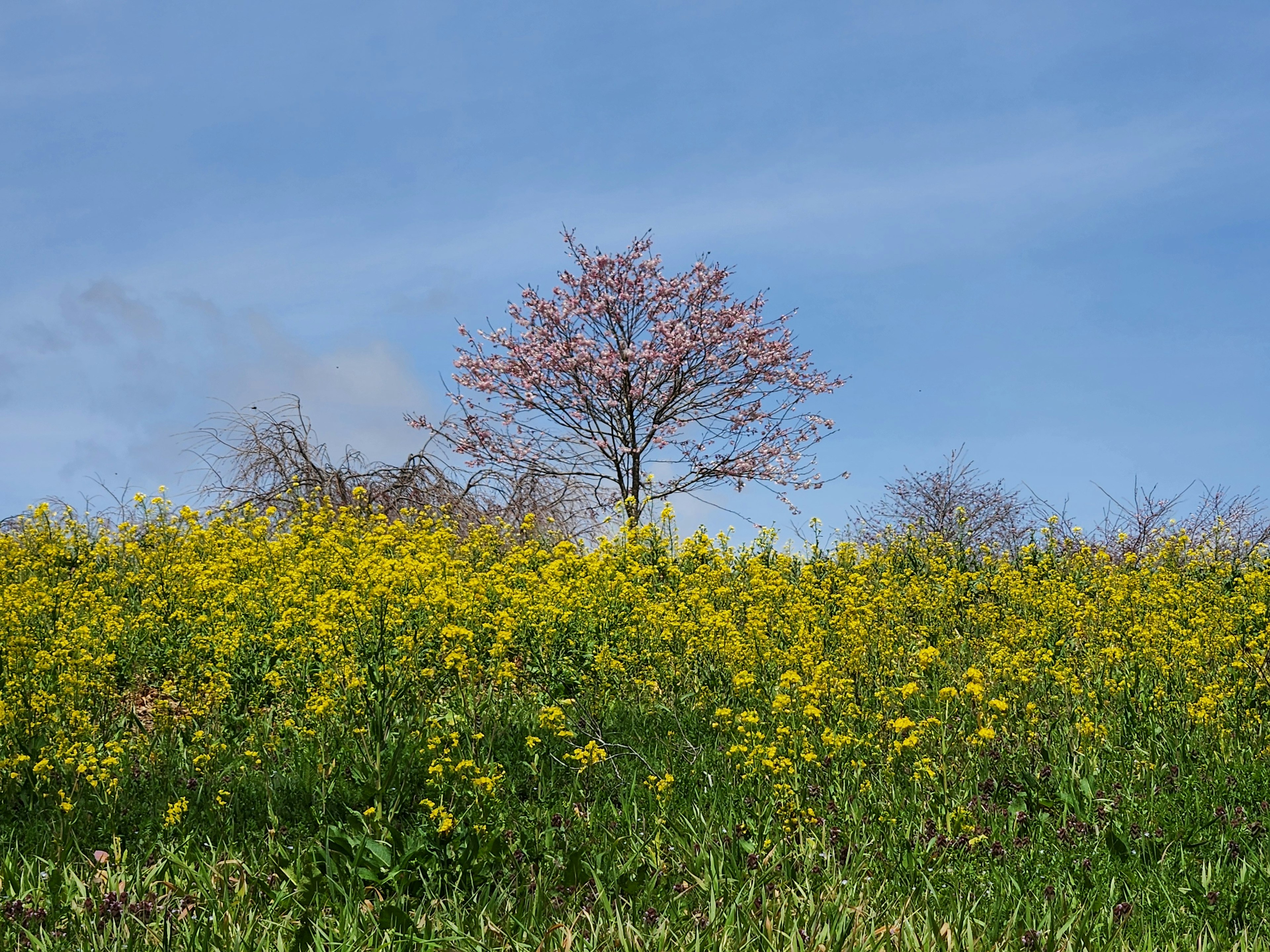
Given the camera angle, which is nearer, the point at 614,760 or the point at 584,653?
the point at 614,760

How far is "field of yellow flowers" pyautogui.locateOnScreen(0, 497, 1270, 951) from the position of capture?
11.7 feet

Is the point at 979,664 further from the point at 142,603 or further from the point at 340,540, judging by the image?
the point at 142,603

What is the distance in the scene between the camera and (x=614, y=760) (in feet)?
16.7

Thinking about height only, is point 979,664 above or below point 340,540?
below

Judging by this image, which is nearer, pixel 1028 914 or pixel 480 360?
pixel 1028 914

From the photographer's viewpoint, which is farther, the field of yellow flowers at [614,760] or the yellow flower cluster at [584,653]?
the yellow flower cluster at [584,653]

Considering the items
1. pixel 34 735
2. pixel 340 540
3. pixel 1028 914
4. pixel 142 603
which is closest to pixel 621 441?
pixel 340 540

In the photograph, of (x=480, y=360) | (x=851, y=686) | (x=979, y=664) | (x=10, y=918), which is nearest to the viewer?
(x=10, y=918)

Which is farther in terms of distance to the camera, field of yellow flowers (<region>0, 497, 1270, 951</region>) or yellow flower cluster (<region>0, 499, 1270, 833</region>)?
yellow flower cluster (<region>0, 499, 1270, 833</region>)

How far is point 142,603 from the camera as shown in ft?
26.0

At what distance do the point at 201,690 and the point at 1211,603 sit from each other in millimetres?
7960

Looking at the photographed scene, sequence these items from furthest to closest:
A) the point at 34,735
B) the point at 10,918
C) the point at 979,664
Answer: the point at 979,664 < the point at 34,735 < the point at 10,918

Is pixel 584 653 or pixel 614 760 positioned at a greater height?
pixel 584 653

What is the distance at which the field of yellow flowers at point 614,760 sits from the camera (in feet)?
11.7
